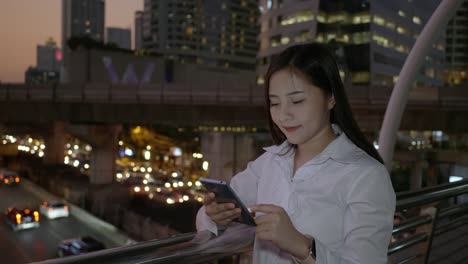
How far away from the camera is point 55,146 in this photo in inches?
1907

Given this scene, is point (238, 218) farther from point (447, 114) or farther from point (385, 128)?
point (447, 114)

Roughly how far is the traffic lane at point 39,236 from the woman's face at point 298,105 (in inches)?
828

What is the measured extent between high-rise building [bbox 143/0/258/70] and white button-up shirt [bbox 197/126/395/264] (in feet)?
484

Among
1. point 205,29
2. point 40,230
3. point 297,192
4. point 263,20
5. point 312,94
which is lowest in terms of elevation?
point 40,230

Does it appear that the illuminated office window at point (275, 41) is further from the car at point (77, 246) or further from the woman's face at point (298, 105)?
the woman's face at point (298, 105)

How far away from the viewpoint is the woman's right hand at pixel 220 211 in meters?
2.25

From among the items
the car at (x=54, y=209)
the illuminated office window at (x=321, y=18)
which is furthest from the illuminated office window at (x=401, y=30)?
the car at (x=54, y=209)

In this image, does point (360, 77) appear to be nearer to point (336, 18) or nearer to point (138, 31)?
point (336, 18)

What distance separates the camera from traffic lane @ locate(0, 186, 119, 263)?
73.6 feet

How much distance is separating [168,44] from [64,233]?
130 m

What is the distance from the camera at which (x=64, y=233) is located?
2681 cm

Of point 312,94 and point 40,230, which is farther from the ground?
point 312,94

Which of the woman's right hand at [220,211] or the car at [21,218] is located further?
the car at [21,218]

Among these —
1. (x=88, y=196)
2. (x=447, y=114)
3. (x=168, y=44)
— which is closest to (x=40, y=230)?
(x=88, y=196)
